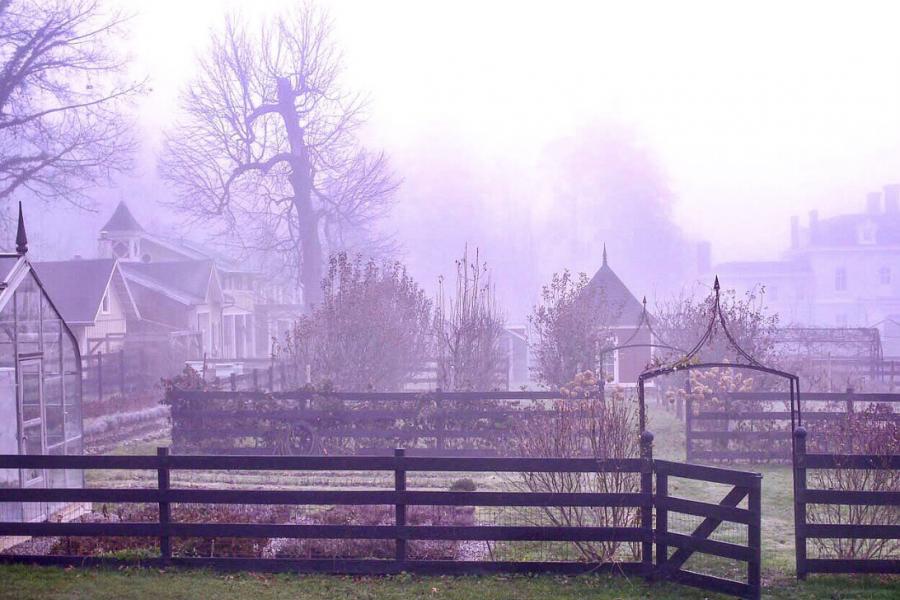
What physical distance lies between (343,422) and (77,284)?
2433cm

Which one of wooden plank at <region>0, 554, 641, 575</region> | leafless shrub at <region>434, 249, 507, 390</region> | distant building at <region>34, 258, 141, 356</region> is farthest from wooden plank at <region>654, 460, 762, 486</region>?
distant building at <region>34, 258, 141, 356</region>

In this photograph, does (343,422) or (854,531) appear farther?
(343,422)

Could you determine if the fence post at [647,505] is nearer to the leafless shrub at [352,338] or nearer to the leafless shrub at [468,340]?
the leafless shrub at [468,340]

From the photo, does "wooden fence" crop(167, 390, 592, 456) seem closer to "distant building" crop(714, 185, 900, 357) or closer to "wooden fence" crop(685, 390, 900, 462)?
"wooden fence" crop(685, 390, 900, 462)

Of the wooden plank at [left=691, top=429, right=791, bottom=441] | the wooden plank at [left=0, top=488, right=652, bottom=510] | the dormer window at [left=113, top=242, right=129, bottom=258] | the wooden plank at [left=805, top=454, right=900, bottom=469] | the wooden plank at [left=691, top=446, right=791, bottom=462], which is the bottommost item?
the wooden plank at [left=691, top=446, right=791, bottom=462]

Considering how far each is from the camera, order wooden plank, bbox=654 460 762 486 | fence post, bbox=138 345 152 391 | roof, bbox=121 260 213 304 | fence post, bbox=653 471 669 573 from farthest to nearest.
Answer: roof, bbox=121 260 213 304, fence post, bbox=138 345 152 391, fence post, bbox=653 471 669 573, wooden plank, bbox=654 460 762 486

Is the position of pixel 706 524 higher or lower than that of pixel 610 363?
lower

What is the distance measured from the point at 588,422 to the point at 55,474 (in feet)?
22.9

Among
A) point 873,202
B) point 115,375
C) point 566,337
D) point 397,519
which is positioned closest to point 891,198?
point 873,202

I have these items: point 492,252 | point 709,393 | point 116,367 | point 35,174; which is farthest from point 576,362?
point 492,252

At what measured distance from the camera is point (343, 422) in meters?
16.5

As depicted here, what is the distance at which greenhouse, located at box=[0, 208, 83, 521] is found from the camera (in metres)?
10.0

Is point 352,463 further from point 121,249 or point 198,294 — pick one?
point 121,249

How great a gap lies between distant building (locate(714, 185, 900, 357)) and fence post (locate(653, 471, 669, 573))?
43.6 metres
